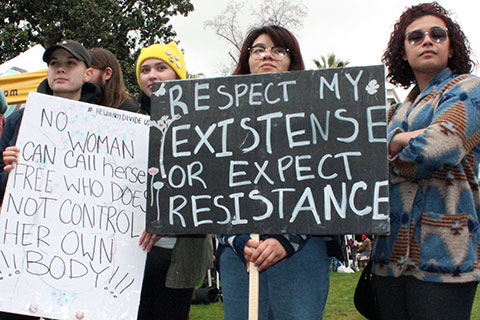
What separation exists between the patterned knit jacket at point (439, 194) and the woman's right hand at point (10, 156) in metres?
1.72

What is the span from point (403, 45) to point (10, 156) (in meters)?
1.96

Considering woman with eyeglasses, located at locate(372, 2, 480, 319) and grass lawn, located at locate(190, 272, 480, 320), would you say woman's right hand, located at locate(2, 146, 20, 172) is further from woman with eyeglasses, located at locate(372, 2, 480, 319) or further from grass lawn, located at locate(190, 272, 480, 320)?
grass lawn, located at locate(190, 272, 480, 320)

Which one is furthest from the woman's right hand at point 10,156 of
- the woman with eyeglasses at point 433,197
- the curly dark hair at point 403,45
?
the curly dark hair at point 403,45

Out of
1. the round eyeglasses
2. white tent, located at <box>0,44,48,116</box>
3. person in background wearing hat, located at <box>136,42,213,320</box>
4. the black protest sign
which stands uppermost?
white tent, located at <box>0,44,48,116</box>

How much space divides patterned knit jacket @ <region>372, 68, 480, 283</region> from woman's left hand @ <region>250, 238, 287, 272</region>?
478mm

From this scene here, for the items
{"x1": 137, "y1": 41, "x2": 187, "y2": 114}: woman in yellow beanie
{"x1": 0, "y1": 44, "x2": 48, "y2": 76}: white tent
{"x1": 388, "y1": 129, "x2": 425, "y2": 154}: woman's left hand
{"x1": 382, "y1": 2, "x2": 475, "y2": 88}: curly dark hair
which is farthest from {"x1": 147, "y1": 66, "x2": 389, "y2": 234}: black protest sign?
{"x1": 0, "y1": 44, "x2": 48, "y2": 76}: white tent

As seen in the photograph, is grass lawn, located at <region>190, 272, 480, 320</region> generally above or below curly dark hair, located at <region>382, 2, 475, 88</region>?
below

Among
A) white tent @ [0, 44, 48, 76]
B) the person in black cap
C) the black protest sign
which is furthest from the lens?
white tent @ [0, 44, 48, 76]

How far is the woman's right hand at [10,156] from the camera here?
238cm

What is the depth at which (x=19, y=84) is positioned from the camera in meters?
6.45

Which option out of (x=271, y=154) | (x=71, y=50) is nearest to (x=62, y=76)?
(x=71, y=50)

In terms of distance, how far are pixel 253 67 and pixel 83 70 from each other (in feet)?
3.32

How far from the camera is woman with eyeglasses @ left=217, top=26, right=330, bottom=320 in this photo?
2033 mm

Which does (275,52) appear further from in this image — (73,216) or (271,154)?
(73,216)
